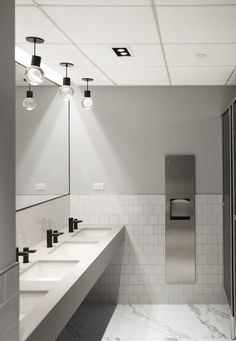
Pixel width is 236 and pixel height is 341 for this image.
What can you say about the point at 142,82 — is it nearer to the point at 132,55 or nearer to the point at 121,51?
the point at 132,55

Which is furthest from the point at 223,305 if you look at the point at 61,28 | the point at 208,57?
the point at 61,28

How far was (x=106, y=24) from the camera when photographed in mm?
2764

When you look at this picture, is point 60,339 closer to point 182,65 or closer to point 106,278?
point 106,278

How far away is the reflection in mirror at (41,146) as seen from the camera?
3.64 meters

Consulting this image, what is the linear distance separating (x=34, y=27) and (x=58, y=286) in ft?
5.10

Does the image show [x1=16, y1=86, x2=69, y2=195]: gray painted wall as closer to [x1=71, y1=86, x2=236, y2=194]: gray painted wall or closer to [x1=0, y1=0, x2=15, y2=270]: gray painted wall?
[x1=71, y1=86, x2=236, y2=194]: gray painted wall

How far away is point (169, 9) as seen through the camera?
2.46m

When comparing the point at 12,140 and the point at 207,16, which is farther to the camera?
the point at 207,16

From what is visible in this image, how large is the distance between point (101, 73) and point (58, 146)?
39.0 inches

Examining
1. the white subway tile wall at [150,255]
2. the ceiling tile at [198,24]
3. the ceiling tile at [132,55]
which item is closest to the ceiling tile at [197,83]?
the ceiling tile at [132,55]

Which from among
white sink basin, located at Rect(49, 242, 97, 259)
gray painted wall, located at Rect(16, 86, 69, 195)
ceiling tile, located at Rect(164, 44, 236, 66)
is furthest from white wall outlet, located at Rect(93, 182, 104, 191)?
ceiling tile, located at Rect(164, 44, 236, 66)

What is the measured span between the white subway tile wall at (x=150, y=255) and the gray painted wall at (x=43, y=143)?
592mm

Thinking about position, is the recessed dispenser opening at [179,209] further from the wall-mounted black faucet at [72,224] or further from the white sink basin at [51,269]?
the white sink basin at [51,269]

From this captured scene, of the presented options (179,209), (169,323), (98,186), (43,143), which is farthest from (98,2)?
(169,323)
